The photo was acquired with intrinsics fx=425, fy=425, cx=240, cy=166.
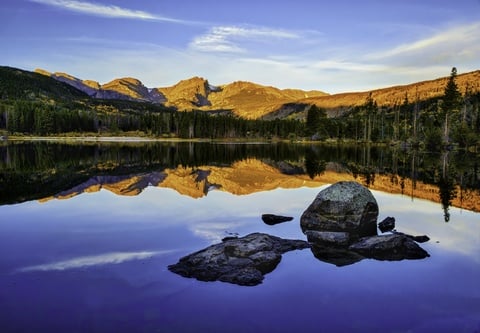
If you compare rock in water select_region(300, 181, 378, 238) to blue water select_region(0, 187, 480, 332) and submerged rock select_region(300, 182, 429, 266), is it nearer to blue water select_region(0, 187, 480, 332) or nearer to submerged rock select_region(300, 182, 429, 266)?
submerged rock select_region(300, 182, 429, 266)

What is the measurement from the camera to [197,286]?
12.9 metres

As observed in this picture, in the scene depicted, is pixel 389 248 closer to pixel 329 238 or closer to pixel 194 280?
pixel 329 238

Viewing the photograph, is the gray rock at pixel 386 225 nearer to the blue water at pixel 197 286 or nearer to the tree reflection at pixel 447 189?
the blue water at pixel 197 286

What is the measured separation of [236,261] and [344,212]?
7.61 meters

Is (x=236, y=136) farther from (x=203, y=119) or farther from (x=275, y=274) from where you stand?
(x=275, y=274)

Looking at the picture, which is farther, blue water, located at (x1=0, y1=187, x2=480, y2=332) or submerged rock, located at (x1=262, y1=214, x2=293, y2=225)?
submerged rock, located at (x1=262, y1=214, x2=293, y2=225)

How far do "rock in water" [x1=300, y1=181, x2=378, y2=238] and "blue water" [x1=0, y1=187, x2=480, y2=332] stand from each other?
3.95ft

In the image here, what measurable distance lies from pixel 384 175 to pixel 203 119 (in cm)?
15251

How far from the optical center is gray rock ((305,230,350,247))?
17844mm

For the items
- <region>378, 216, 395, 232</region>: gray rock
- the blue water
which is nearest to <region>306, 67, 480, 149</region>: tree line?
<region>378, 216, 395, 232</region>: gray rock

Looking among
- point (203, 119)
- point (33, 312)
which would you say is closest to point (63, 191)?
point (33, 312)

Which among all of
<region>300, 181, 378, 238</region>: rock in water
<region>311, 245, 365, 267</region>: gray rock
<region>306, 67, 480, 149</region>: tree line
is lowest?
<region>311, 245, 365, 267</region>: gray rock

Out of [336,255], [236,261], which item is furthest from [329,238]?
[236,261]

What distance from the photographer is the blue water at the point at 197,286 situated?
1052 centimetres
